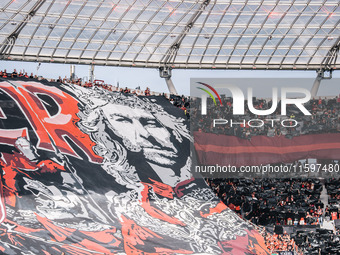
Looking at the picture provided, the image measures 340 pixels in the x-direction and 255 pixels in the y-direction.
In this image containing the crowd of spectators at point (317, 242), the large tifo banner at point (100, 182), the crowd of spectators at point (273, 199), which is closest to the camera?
the large tifo banner at point (100, 182)

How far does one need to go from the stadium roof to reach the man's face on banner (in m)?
9.08

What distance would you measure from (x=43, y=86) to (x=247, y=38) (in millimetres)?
18934

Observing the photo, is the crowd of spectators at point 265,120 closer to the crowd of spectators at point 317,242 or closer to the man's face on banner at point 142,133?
the man's face on banner at point 142,133

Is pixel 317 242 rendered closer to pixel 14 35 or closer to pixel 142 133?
pixel 142 133

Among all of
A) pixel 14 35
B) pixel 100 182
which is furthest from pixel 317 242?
pixel 14 35

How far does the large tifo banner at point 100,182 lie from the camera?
93.2 ft

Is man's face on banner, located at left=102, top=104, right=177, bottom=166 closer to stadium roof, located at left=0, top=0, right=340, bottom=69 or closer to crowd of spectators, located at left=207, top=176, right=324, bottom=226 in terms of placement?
crowd of spectators, located at left=207, top=176, right=324, bottom=226

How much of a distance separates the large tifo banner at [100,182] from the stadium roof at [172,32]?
24.4ft

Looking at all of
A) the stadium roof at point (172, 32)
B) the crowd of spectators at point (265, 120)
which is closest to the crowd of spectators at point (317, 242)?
the crowd of spectators at point (265, 120)

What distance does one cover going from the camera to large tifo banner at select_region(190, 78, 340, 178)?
43125 millimetres

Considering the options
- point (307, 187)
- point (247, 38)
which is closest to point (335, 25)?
point (247, 38)

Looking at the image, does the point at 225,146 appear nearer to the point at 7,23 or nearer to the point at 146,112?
the point at 146,112

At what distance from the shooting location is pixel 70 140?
116ft

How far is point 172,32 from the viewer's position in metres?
49.0
